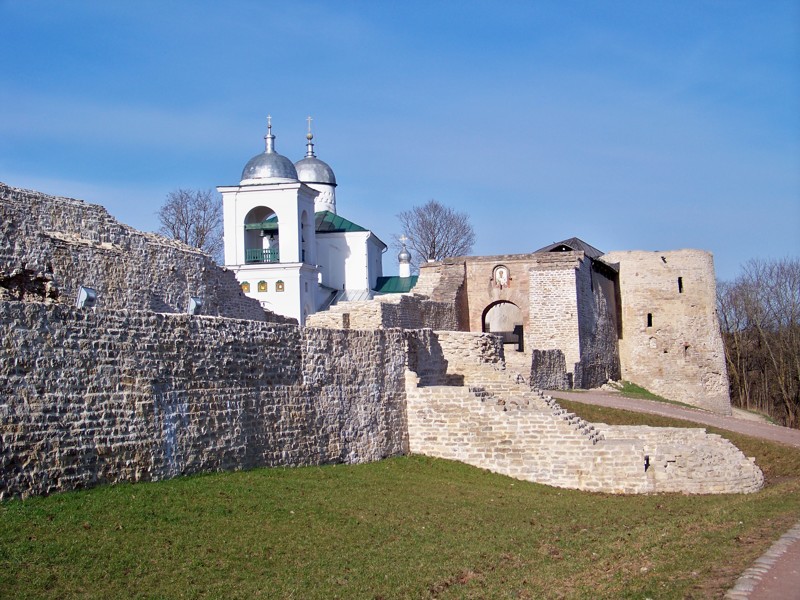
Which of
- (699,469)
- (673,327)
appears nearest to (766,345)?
(673,327)

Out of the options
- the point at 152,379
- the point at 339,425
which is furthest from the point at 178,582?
the point at 339,425

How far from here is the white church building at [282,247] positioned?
41375 mm

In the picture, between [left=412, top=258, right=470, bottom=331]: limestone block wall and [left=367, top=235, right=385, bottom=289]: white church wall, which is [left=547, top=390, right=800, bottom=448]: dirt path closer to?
[left=412, top=258, right=470, bottom=331]: limestone block wall

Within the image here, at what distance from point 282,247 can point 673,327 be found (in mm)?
15372

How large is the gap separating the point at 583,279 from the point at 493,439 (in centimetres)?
1724

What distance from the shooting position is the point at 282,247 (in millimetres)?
42031

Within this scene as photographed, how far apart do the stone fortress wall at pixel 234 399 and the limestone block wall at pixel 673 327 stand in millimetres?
18324

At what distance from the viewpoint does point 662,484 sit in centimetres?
1625

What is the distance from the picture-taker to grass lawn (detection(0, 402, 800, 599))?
9203 mm

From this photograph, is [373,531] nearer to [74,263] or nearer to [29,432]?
[29,432]

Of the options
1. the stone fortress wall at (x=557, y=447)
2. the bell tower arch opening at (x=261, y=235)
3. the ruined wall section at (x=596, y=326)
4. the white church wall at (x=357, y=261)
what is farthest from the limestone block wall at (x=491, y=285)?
the stone fortress wall at (x=557, y=447)

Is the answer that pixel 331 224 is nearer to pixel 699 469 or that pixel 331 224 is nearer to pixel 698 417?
pixel 698 417

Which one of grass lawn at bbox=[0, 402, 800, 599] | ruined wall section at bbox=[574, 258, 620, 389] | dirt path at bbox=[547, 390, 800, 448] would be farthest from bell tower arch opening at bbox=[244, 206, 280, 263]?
grass lawn at bbox=[0, 402, 800, 599]

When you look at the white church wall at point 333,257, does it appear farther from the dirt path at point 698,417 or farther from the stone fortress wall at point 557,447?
the stone fortress wall at point 557,447
